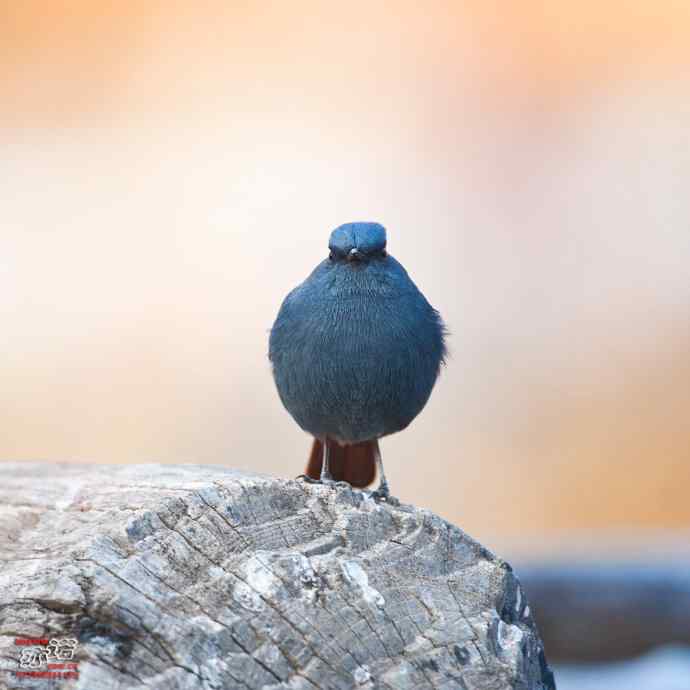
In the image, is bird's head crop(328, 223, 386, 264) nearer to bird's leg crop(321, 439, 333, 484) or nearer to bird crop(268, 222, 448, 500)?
bird crop(268, 222, 448, 500)

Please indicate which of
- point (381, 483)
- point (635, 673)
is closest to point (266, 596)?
point (381, 483)

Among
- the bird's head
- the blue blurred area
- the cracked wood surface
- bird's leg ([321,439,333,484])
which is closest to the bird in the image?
the bird's head

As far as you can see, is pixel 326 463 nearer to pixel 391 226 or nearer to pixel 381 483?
pixel 381 483

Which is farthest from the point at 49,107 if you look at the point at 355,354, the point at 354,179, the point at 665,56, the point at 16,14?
the point at 355,354

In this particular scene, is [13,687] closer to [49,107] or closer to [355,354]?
[355,354]

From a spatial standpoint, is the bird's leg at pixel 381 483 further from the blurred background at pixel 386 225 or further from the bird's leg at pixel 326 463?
the blurred background at pixel 386 225

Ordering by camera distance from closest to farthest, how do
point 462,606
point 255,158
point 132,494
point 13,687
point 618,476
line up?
point 13,687
point 462,606
point 132,494
point 618,476
point 255,158

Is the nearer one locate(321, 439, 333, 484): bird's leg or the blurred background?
locate(321, 439, 333, 484): bird's leg
